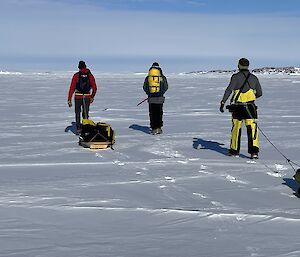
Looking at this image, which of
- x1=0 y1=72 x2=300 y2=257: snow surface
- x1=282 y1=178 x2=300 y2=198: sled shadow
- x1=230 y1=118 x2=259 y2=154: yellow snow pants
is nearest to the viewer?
x1=0 y1=72 x2=300 y2=257: snow surface

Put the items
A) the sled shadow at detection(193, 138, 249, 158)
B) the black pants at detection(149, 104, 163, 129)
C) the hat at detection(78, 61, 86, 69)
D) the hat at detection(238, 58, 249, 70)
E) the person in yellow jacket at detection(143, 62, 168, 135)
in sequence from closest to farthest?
the hat at detection(238, 58, 249, 70)
the sled shadow at detection(193, 138, 249, 158)
the hat at detection(78, 61, 86, 69)
the person in yellow jacket at detection(143, 62, 168, 135)
the black pants at detection(149, 104, 163, 129)

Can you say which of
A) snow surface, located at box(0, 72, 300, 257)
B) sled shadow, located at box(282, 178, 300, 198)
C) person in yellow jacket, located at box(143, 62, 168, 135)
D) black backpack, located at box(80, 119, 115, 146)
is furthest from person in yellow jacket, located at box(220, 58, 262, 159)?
person in yellow jacket, located at box(143, 62, 168, 135)

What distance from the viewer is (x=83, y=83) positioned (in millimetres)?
10961

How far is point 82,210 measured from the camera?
5070 mm

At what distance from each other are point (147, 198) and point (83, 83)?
19.0 feet

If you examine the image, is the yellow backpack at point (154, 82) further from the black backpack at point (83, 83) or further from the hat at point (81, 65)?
the hat at point (81, 65)

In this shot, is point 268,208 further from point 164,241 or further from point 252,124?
point 252,124

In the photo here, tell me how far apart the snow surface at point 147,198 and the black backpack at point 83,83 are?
1093 millimetres

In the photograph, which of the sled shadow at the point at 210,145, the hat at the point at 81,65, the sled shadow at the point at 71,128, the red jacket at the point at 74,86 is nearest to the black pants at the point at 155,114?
the sled shadow at the point at 210,145

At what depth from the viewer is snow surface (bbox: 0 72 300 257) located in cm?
408

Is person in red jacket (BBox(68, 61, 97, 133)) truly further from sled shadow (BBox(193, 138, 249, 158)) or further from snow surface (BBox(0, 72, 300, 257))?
sled shadow (BBox(193, 138, 249, 158))

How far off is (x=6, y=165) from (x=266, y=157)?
438cm

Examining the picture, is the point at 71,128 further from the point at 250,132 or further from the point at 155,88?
the point at 250,132

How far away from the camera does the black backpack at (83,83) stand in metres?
10.9
